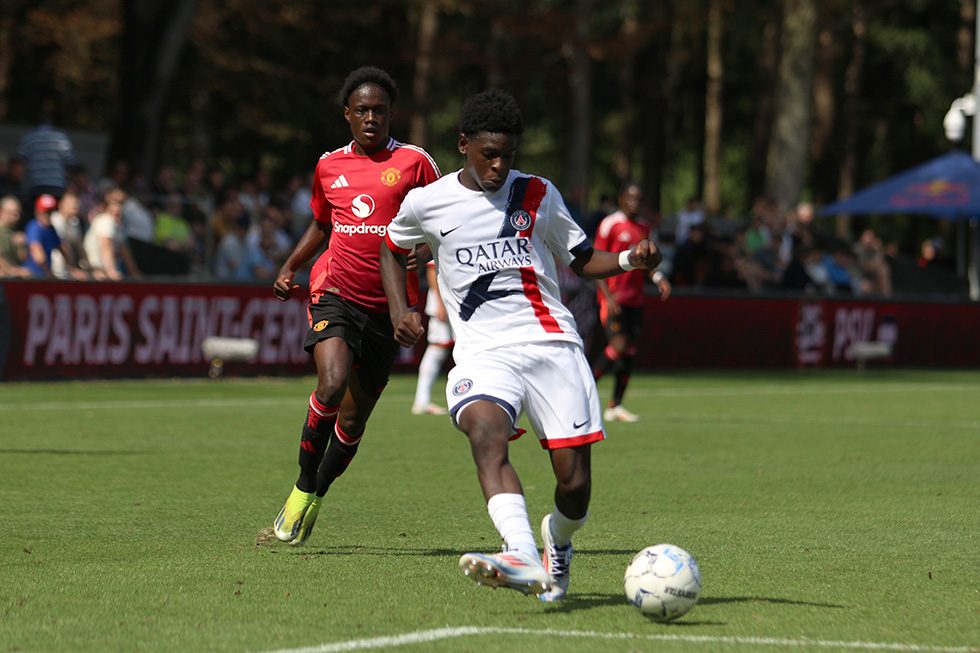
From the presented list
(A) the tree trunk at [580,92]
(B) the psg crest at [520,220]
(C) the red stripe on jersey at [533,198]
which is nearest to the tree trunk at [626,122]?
(A) the tree trunk at [580,92]

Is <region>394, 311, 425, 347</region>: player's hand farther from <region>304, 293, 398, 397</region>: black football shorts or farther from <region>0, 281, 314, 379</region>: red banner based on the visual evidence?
<region>0, 281, 314, 379</region>: red banner

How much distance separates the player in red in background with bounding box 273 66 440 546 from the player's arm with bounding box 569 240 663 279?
52.3 inches

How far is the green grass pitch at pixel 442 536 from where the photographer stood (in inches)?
211

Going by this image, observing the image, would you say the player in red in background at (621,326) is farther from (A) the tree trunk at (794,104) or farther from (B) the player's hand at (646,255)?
(A) the tree trunk at (794,104)

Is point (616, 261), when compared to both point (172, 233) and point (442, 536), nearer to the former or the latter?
point (442, 536)

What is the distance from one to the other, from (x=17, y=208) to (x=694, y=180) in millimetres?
44806

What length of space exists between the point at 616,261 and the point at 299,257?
221cm

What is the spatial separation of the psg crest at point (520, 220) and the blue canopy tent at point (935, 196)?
959 inches

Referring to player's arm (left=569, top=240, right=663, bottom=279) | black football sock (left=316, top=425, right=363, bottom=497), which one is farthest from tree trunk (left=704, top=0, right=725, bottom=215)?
player's arm (left=569, top=240, right=663, bottom=279)

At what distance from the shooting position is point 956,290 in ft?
102

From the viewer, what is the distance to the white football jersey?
5855mm

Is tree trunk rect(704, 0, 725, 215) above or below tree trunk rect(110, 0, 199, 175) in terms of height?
above

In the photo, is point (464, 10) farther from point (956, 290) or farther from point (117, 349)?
point (117, 349)

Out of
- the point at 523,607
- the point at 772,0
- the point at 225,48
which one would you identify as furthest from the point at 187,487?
the point at 772,0
